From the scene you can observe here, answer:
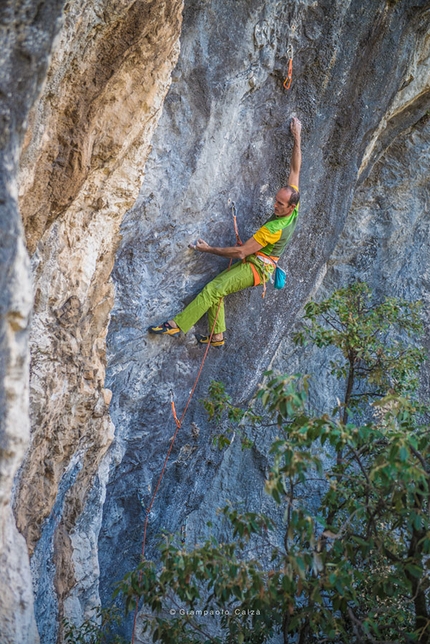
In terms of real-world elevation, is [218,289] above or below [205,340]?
above

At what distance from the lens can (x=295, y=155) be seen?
603 cm

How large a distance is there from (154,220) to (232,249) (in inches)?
28.8

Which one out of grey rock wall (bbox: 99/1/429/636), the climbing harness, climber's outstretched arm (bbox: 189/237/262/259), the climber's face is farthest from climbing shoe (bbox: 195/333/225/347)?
the climbing harness

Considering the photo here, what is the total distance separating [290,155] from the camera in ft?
20.4

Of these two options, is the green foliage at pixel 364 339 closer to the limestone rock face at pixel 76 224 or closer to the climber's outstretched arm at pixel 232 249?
the climber's outstretched arm at pixel 232 249

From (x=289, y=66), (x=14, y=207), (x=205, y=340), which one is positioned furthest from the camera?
(x=205, y=340)

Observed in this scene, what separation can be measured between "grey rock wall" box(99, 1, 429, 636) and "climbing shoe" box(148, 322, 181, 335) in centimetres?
8

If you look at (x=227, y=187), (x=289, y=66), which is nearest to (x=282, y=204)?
(x=227, y=187)

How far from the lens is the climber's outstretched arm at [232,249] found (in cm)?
580

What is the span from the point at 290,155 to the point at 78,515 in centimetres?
377

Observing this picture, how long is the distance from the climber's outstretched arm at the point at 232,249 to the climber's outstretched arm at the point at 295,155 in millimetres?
655

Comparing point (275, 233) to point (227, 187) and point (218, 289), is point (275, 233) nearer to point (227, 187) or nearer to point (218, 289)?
point (227, 187)

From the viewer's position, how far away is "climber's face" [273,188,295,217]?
577 centimetres

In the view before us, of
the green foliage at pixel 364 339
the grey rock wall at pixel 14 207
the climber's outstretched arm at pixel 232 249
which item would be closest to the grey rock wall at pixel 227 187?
the climber's outstretched arm at pixel 232 249
